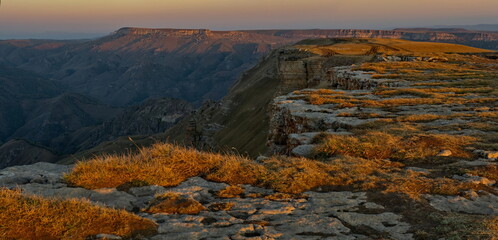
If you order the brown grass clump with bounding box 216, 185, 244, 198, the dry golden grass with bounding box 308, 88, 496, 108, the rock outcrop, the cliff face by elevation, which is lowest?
the cliff face

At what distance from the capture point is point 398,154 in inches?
447

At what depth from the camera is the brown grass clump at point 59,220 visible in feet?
18.0

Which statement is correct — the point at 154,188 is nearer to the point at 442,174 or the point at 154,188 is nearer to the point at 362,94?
the point at 442,174

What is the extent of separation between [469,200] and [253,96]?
14095 cm

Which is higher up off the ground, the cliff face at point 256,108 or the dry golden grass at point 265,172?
the dry golden grass at point 265,172

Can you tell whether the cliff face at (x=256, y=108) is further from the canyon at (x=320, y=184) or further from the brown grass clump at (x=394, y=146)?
the canyon at (x=320, y=184)

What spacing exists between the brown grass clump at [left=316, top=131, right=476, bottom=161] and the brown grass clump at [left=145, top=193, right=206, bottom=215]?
559cm

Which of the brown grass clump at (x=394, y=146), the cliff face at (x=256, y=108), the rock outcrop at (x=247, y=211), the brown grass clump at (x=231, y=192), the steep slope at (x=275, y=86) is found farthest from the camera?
the cliff face at (x=256, y=108)

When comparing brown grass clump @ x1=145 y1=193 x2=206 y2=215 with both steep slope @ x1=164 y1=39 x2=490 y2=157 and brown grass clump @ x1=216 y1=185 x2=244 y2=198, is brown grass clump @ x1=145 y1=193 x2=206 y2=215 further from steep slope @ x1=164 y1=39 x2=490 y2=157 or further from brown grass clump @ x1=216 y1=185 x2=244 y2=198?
steep slope @ x1=164 y1=39 x2=490 y2=157

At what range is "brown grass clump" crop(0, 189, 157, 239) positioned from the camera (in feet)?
18.0

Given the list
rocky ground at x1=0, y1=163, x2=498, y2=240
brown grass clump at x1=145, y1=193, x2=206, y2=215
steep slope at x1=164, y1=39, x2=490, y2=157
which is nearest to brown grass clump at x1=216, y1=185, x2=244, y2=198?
rocky ground at x1=0, y1=163, x2=498, y2=240

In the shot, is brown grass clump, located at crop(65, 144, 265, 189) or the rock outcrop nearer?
the rock outcrop

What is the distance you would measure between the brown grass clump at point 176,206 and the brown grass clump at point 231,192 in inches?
39.9

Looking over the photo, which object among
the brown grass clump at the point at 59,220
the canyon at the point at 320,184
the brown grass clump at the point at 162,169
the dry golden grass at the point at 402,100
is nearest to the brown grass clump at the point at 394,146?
the canyon at the point at 320,184
